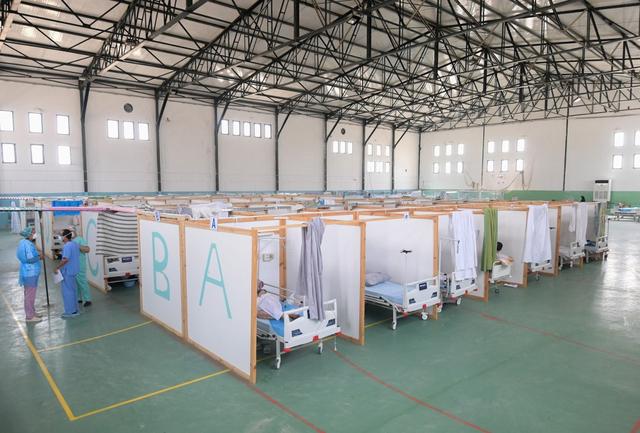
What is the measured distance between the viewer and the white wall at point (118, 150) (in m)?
22.5

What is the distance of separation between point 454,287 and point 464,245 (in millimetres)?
934

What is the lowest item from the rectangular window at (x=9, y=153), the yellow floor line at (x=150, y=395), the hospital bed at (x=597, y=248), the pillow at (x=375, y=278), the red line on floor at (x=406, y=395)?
the red line on floor at (x=406, y=395)

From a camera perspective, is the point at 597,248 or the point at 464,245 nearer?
the point at 464,245

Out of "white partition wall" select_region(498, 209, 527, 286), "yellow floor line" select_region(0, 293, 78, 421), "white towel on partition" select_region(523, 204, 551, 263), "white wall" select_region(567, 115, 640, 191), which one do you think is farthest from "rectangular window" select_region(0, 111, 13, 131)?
"white wall" select_region(567, 115, 640, 191)

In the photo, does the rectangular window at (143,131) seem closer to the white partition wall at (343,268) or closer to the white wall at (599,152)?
the white partition wall at (343,268)

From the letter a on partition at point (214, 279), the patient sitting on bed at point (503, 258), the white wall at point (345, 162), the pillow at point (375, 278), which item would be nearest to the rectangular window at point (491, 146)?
the white wall at point (345, 162)

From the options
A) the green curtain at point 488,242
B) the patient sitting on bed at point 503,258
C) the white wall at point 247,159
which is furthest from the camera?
the white wall at point 247,159

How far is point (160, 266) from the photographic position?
7.48 m

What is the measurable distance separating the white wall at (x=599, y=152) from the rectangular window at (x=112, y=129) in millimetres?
32969

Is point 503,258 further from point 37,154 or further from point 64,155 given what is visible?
point 37,154

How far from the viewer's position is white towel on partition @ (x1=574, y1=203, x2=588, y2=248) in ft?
43.2

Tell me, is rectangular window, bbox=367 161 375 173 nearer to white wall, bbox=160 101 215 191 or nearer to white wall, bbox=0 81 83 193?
white wall, bbox=160 101 215 191

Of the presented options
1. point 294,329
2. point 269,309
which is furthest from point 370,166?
point 294,329

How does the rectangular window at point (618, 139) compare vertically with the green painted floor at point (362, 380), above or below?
above
